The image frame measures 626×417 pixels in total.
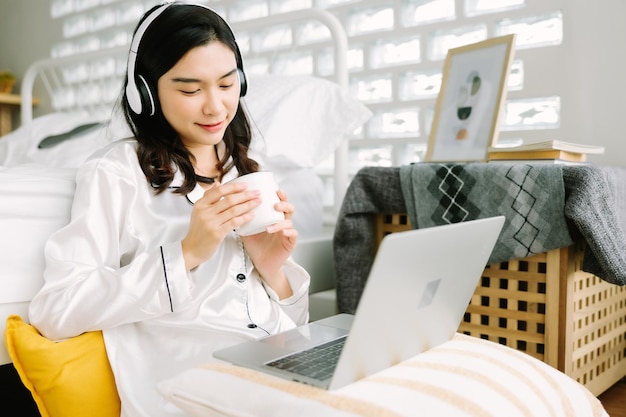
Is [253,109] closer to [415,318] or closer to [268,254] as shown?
[268,254]

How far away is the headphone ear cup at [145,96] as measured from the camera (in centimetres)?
99

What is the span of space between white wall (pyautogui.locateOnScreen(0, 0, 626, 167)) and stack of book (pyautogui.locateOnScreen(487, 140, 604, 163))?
186mm

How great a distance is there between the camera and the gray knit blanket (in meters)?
1.13

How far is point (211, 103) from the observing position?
986mm

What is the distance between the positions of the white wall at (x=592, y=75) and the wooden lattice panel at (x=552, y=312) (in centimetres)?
39

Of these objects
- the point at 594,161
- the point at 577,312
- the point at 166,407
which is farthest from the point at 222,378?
the point at 594,161

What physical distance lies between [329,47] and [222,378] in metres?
1.55

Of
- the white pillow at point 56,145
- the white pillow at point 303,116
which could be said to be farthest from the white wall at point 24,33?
the white pillow at point 303,116

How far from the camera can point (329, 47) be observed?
208cm

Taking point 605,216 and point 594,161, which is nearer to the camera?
point 605,216

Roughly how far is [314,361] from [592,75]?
116 centimetres

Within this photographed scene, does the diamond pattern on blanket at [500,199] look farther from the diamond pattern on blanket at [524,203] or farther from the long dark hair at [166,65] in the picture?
the long dark hair at [166,65]

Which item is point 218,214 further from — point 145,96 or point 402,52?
point 402,52

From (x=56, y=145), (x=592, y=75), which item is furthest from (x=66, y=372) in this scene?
(x=592, y=75)
